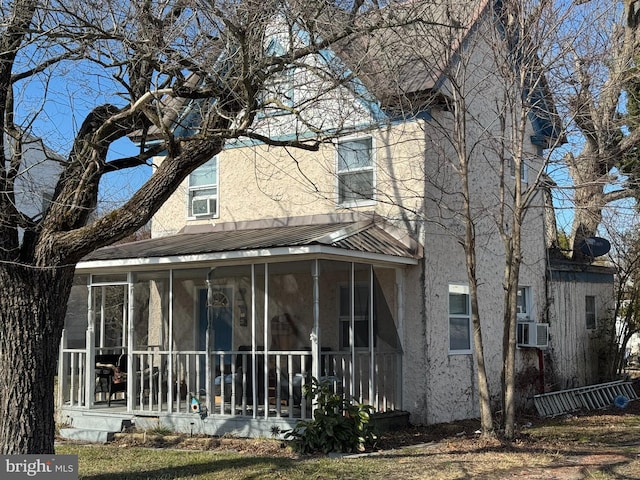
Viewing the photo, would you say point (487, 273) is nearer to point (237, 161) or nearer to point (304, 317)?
point (304, 317)

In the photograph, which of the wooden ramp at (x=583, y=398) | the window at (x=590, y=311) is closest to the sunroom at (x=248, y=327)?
the wooden ramp at (x=583, y=398)

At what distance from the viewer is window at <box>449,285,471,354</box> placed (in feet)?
46.4

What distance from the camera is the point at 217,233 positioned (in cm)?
1518

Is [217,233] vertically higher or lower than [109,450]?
higher

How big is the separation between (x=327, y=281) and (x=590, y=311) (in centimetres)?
815

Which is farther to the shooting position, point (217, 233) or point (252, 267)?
point (217, 233)

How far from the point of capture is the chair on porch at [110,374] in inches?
580

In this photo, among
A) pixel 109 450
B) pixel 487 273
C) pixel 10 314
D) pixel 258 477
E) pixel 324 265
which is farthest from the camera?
pixel 487 273

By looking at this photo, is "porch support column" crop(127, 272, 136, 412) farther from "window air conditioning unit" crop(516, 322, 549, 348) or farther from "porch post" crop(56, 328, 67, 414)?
"window air conditioning unit" crop(516, 322, 549, 348)

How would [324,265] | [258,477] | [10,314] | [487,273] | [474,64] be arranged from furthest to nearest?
[487,273]
[474,64]
[324,265]
[258,477]
[10,314]

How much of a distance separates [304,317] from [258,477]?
5445mm

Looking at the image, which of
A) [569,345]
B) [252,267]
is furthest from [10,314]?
[569,345]

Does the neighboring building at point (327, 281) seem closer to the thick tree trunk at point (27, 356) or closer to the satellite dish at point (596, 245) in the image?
the satellite dish at point (596, 245)

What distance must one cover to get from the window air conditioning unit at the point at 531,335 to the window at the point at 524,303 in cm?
51
